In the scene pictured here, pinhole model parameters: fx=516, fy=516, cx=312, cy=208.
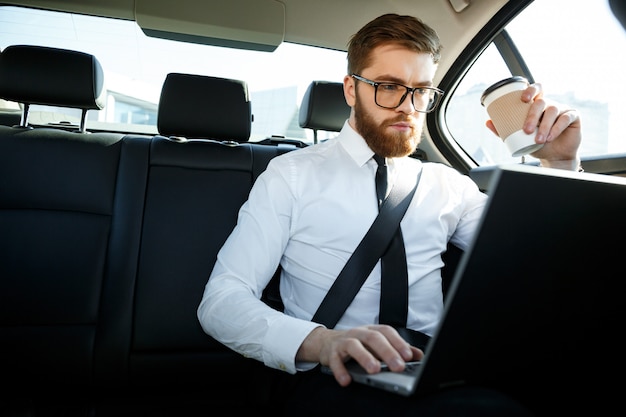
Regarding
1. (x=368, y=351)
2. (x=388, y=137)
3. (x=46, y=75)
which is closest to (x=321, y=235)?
(x=388, y=137)

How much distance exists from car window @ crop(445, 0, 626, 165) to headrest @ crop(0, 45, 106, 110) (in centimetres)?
127

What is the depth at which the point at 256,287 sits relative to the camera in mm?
1191

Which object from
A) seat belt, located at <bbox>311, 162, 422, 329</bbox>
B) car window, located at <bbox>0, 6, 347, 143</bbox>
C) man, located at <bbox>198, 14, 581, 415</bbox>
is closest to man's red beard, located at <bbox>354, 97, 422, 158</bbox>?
man, located at <bbox>198, 14, 581, 415</bbox>

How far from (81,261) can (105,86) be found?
0.65m

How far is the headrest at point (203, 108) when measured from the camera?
1666 millimetres

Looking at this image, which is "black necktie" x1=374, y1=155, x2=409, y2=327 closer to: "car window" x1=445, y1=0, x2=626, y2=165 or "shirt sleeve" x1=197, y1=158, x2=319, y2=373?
"shirt sleeve" x1=197, y1=158, x2=319, y2=373

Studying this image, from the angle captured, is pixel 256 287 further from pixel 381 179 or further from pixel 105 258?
pixel 105 258

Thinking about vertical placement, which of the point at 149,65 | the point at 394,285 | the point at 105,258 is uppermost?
the point at 149,65

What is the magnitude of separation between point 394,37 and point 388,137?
0.89ft

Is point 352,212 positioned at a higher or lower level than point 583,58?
lower

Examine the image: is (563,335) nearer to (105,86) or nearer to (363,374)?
(363,374)

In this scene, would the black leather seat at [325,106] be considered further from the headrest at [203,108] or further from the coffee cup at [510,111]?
the coffee cup at [510,111]

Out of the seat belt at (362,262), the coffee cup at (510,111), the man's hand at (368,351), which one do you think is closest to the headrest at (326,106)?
the seat belt at (362,262)

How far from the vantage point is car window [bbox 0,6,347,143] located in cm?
201
